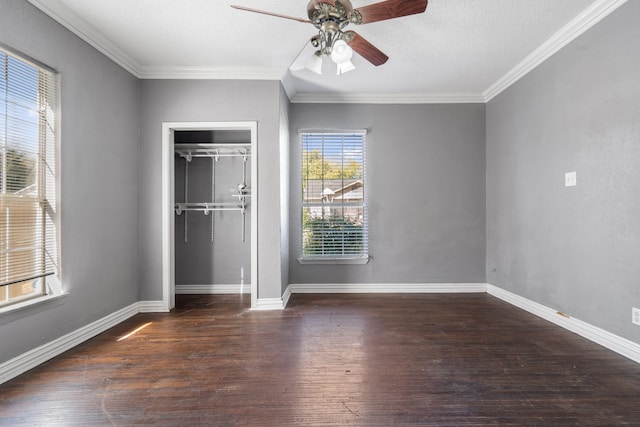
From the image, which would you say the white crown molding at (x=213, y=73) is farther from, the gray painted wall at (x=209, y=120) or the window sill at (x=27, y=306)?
the window sill at (x=27, y=306)

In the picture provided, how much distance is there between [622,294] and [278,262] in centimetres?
303

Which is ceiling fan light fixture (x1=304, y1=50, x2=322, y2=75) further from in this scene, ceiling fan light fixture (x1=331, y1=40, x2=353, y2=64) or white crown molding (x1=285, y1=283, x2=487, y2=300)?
white crown molding (x1=285, y1=283, x2=487, y2=300)

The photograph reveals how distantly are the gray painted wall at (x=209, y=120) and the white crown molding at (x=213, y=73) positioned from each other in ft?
0.17

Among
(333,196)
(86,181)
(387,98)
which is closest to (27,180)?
(86,181)

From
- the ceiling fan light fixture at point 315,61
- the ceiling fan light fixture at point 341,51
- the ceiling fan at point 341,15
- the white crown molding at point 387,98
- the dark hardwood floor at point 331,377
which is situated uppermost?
the white crown molding at point 387,98

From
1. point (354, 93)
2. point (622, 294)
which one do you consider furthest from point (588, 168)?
point (354, 93)

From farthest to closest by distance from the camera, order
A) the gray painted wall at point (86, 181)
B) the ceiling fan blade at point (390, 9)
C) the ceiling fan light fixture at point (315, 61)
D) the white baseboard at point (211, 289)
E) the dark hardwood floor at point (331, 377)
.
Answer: the white baseboard at point (211, 289) → the ceiling fan light fixture at point (315, 61) → the gray painted wall at point (86, 181) → the ceiling fan blade at point (390, 9) → the dark hardwood floor at point (331, 377)

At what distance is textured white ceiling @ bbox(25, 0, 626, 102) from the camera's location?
237cm

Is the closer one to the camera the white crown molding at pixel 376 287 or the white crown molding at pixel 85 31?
the white crown molding at pixel 85 31

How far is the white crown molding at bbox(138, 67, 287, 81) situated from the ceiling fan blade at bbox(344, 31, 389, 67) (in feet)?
4.16

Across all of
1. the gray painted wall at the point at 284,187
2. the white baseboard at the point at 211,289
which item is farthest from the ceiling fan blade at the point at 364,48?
the white baseboard at the point at 211,289

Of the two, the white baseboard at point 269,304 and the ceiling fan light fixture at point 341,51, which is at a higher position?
the ceiling fan light fixture at point 341,51

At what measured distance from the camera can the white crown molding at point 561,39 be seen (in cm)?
235

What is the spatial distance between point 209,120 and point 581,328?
13.9ft
